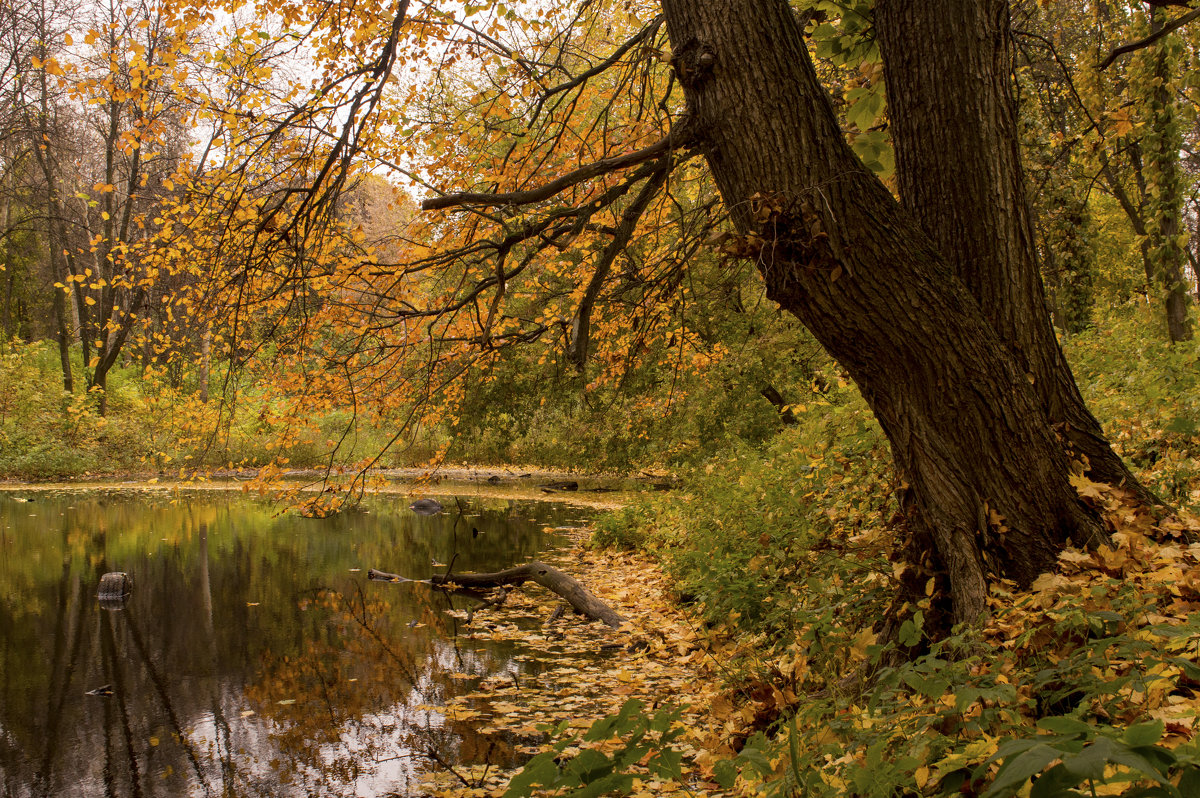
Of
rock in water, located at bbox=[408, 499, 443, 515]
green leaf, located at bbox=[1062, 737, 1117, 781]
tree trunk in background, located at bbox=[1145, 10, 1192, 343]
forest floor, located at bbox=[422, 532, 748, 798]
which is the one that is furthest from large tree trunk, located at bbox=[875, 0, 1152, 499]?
rock in water, located at bbox=[408, 499, 443, 515]

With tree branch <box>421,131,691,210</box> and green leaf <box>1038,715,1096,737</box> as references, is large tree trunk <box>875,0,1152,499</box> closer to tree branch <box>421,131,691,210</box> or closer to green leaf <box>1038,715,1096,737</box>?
tree branch <box>421,131,691,210</box>

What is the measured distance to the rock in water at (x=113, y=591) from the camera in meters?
8.54

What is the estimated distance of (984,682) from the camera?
2.34m

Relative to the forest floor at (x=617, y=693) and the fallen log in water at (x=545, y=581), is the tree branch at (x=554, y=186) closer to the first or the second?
the forest floor at (x=617, y=693)

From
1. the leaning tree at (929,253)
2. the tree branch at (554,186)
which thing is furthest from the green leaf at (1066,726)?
the tree branch at (554,186)

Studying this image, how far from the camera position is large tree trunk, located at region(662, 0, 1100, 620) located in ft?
9.48

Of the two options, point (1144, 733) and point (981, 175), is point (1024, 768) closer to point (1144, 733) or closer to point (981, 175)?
point (1144, 733)

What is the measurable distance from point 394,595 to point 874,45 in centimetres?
748

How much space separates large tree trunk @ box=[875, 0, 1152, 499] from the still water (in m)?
3.48

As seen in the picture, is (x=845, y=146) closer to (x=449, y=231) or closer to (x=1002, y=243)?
(x=1002, y=243)

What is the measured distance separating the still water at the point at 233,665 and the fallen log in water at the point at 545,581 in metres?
0.31

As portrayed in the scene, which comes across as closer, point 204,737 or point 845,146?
point 845,146

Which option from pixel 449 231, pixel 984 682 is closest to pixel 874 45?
pixel 984 682

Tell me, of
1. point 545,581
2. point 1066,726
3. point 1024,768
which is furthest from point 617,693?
point 1024,768
